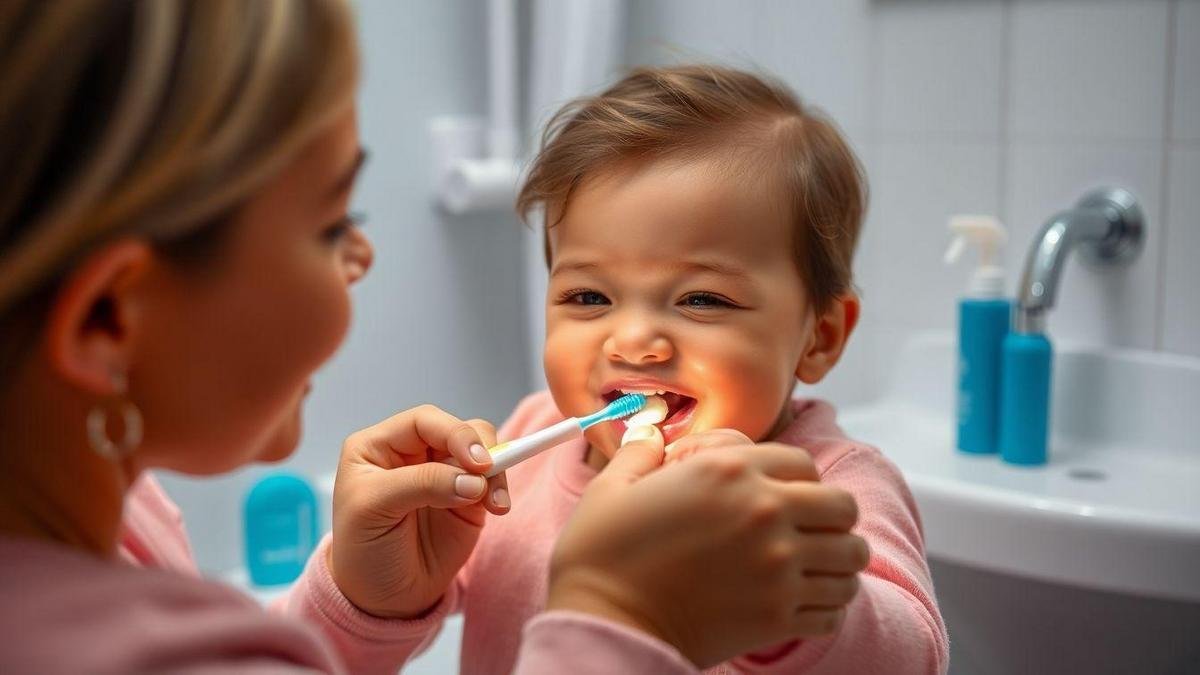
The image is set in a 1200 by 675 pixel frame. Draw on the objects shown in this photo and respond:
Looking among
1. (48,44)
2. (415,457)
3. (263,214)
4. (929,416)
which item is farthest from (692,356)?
A: (929,416)

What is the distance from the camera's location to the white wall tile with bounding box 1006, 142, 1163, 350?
1.44 m

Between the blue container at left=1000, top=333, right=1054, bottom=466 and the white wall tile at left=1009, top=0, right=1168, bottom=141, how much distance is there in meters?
0.27

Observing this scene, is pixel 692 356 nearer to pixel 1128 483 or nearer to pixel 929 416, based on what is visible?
pixel 1128 483

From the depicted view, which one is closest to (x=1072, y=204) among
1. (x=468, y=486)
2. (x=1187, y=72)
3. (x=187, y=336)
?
(x=1187, y=72)

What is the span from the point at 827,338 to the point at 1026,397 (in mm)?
499

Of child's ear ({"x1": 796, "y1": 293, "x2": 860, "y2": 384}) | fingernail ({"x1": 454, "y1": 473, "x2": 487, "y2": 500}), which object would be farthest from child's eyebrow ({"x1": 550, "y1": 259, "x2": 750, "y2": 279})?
fingernail ({"x1": 454, "y1": 473, "x2": 487, "y2": 500})

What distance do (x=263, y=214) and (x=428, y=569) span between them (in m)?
0.41

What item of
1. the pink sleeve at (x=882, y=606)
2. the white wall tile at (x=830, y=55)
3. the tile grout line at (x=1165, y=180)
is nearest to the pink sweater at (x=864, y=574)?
the pink sleeve at (x=882, y=606)

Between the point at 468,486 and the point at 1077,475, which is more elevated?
the point at 468,486

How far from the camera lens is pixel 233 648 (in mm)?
559

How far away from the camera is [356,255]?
2.26 ft

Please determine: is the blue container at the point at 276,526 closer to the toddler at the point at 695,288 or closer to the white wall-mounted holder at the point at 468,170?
the white wall-mounted holder at the point at 468,170

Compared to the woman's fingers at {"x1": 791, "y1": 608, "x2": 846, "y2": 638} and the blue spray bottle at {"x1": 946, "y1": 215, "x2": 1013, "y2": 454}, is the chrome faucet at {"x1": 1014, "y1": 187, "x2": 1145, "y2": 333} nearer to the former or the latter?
the blue spray bottle at {"x1": 946, "y1": 215, "x2": 1013, "y2": 454}

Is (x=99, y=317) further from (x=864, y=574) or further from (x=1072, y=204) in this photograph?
(x=1072, y=204)
